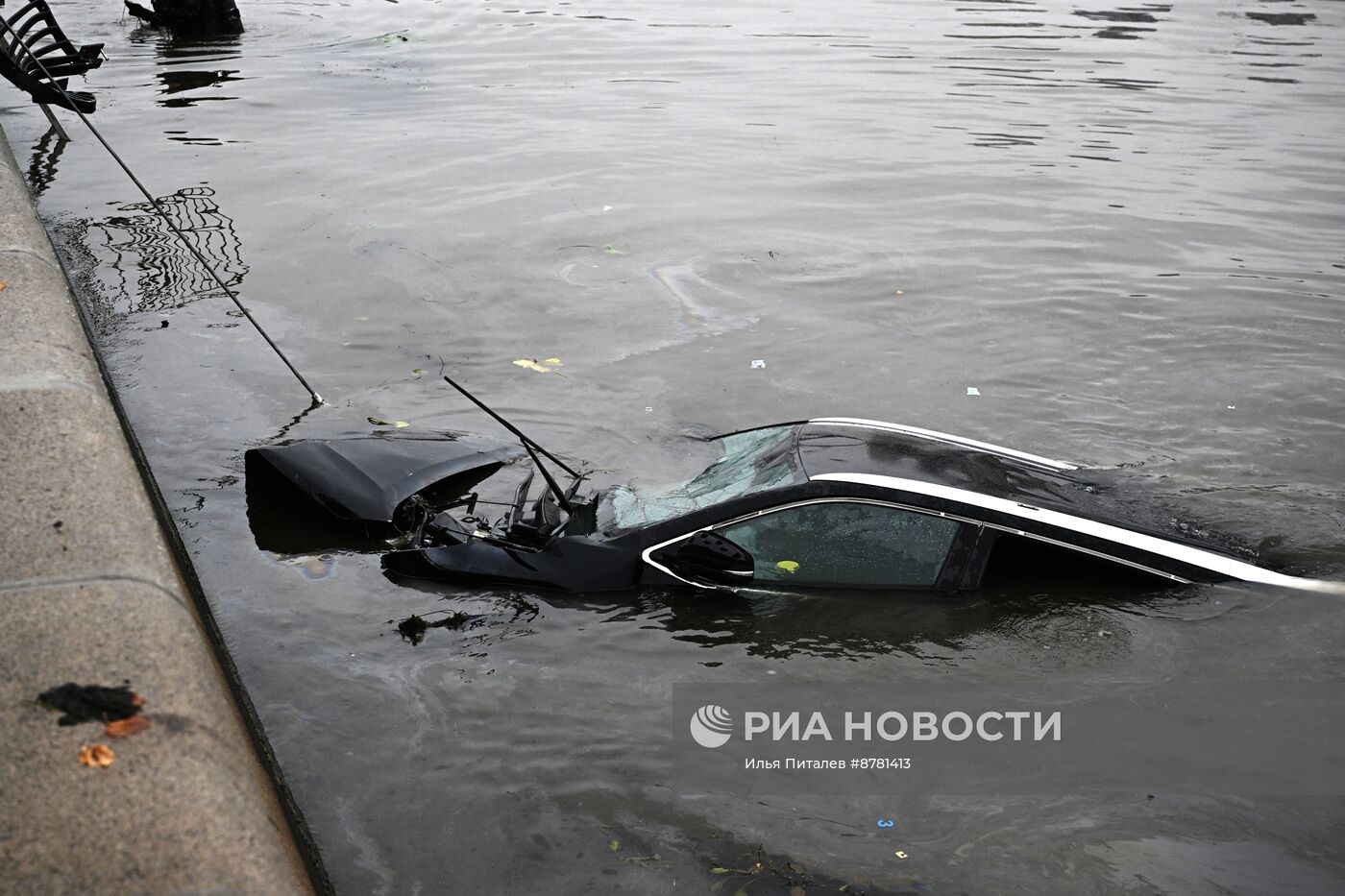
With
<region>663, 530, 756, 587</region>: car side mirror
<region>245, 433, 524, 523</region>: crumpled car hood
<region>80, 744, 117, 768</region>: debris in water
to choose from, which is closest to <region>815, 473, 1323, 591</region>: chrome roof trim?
<region>663, 530, 756, 587</region>: car side mirror

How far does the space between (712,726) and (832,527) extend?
3.82 ft

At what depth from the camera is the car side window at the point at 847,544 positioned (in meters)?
5.86

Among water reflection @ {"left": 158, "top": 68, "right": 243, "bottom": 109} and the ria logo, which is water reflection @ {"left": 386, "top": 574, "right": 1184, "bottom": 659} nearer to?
the ria logo

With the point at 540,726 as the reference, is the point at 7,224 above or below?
above

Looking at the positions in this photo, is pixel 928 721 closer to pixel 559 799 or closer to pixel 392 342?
pixel 559 799

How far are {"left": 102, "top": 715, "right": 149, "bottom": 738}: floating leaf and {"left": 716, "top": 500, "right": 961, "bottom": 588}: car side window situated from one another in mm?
3003

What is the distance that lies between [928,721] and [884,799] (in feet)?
1.94

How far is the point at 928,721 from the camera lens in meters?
5.70

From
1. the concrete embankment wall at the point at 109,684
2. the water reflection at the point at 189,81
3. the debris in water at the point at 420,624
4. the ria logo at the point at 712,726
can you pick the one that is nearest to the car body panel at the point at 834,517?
the debris in water at the point at 420,624

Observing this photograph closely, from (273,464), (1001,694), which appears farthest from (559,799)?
(273,464)

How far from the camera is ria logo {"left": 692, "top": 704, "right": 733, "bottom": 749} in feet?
18.5

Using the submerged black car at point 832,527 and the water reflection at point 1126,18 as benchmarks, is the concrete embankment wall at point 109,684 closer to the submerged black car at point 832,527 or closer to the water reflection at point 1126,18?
the submerged black car at point 832,527

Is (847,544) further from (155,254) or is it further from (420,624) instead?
(155,254)

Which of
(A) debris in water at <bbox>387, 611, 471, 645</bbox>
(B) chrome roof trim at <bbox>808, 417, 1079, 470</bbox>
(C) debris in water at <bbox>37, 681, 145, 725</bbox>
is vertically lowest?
(A) debris in water at <bbox>387, 611, 471, 645</bbox>
